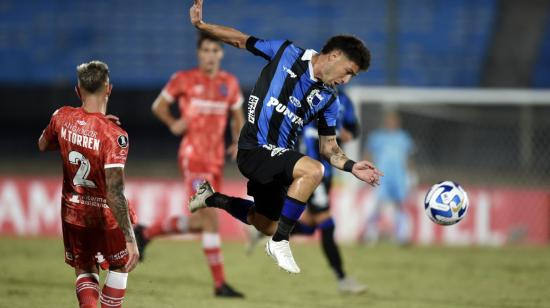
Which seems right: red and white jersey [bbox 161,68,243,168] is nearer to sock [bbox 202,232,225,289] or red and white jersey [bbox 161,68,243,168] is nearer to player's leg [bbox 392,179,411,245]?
sock [bbox 202,232,225,289]

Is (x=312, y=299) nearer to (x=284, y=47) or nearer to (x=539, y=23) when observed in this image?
(x=284, y=47)

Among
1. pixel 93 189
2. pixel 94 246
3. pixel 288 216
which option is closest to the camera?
pixel 93 189

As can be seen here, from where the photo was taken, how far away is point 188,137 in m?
9.09

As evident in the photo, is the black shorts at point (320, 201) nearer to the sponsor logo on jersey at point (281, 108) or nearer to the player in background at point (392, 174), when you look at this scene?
the sponsor logo on jersey at point (281, 108)

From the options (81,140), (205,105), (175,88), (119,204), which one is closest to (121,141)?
(81,140)

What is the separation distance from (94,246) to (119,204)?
0.53 metres

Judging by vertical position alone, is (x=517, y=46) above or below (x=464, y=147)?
above

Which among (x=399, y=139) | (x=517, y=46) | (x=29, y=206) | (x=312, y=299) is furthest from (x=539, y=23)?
(x=312, y=299)

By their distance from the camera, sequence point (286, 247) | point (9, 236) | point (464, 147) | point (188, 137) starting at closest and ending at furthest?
point (286, 247) < point (188, 137) < point (9, 236) < point (464, 147)

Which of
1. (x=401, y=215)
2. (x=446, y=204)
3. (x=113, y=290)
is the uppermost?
(x=446, y=204)

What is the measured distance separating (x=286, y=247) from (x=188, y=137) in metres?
3.05

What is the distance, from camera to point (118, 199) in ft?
17.3

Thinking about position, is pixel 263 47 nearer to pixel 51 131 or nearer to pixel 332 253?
pixel 51 131

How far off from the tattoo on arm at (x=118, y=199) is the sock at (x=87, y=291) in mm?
531
